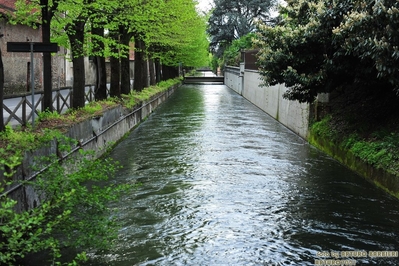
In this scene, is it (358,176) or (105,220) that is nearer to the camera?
(105,220)

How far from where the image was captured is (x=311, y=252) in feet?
25.9

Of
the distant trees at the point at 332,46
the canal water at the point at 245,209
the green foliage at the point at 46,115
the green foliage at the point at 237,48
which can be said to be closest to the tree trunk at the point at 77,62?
the canal water at the point at 245,209

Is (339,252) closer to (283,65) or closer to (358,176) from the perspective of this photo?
(358,176)

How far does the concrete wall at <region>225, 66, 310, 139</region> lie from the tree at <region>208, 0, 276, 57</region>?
21.4 m

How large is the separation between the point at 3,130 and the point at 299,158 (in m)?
9.09

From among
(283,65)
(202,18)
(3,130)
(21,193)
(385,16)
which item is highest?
(202,18)

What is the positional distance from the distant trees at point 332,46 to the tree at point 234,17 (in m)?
47.7

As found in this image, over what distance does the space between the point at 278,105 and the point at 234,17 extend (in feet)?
132

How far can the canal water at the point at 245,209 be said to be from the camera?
7809 millimetres

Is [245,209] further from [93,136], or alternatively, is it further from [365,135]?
[93,136]

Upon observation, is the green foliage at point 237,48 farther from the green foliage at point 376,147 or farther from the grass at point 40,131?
the green foliage at point 376,147

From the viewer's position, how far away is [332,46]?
45.2ft

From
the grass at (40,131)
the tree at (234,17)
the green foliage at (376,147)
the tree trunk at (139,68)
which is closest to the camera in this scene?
the grass at (40,131)

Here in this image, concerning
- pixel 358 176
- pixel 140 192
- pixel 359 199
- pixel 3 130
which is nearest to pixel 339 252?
pixel 359 199
